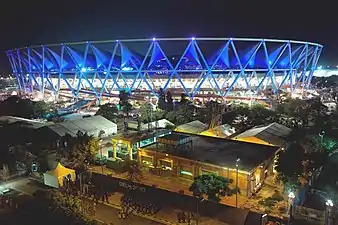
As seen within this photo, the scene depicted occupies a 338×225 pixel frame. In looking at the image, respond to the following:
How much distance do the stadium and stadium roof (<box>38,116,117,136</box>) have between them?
17.4m

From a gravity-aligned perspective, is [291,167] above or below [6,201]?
above

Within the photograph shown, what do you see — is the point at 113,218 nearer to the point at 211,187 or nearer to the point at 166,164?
the point at 211,187

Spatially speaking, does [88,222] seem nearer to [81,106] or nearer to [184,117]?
[184,117]

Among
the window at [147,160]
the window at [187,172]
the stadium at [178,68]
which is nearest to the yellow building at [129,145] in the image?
the window at [147,160]

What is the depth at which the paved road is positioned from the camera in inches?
350

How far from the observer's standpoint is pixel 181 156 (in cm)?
1291

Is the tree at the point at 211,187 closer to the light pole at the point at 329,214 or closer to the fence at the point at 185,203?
the fence at the point at 185,203

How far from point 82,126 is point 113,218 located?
432 inches

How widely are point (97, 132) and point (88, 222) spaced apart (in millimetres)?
12293

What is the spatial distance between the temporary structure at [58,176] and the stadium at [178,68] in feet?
82.8

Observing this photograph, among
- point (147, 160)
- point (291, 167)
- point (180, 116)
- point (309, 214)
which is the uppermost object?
point (291, 167)

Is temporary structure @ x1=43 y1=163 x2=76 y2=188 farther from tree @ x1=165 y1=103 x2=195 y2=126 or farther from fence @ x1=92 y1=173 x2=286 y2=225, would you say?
tree @ x1=165 y1=103 x2=195 y2=126

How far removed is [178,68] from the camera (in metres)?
38.2

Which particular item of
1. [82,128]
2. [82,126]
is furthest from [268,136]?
[82,126]
